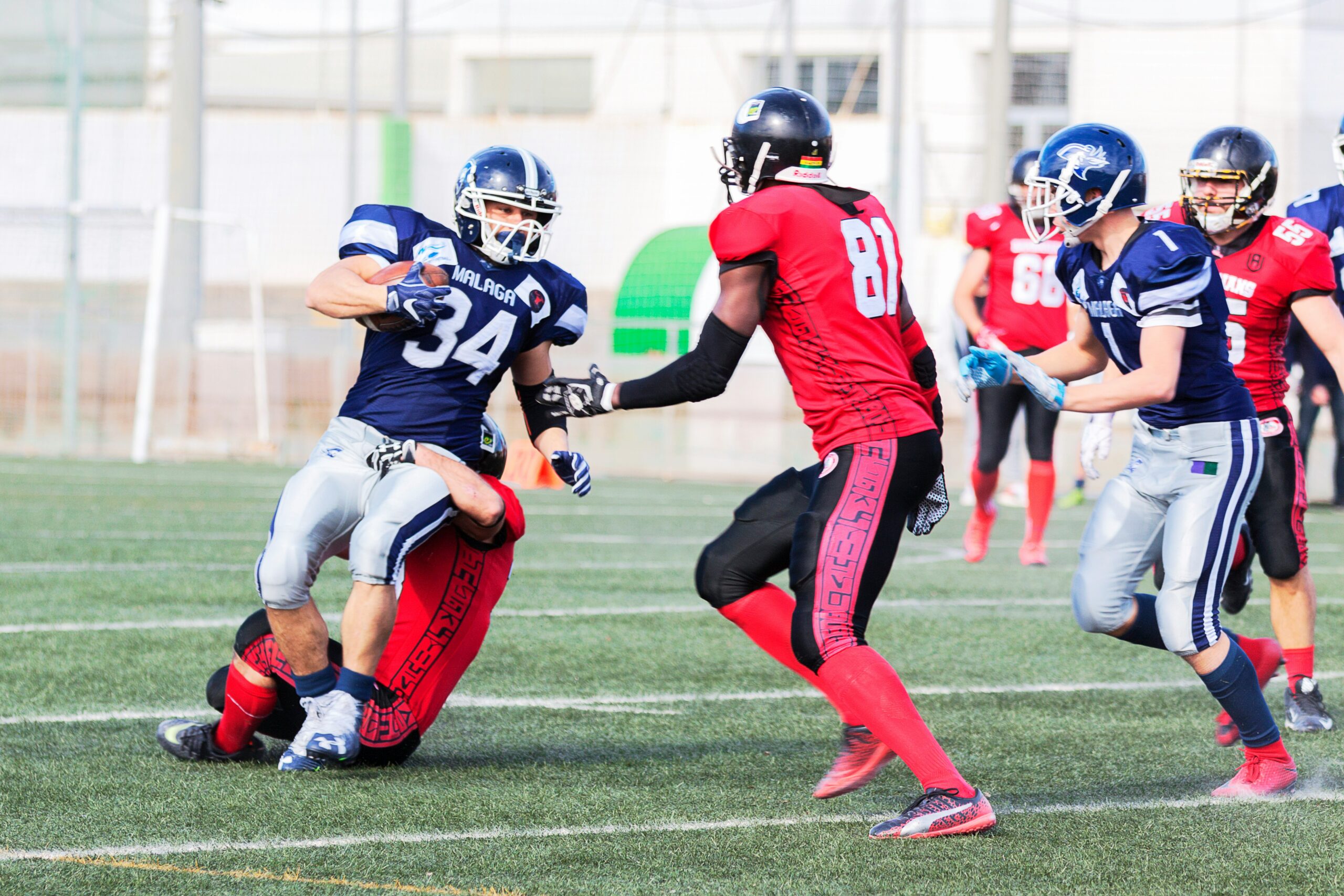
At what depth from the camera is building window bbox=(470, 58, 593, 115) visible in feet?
103

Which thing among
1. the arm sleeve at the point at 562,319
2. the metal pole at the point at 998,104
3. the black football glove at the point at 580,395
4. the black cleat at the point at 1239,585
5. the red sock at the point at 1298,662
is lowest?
the red sock at the point at 1298,662

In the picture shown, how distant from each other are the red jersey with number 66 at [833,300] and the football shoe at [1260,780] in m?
1.21

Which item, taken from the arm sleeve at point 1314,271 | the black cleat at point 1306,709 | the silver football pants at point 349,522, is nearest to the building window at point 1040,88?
the arm sleeve at point 1314,271

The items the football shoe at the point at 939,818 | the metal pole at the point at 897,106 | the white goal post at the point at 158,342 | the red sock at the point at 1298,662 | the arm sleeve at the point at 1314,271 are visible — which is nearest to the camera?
the football shoe at the point at 939,818

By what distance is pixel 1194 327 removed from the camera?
4105 mm

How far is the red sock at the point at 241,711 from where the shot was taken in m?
4.24

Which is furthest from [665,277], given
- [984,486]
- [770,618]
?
[770,618]

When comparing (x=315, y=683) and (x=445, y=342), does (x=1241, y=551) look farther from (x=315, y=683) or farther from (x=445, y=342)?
(x=315, y=683)

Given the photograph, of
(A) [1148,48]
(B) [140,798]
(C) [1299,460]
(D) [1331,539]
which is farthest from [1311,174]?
(B) [140,798]

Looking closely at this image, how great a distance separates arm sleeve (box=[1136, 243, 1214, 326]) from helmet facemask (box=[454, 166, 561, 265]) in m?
1.53

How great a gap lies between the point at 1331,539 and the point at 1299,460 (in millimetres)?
6222

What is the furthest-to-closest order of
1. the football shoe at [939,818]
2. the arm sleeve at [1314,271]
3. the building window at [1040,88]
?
the building window at [1040,88] < the arm sleeve at [1314,271] < the football shoe at [939,818]

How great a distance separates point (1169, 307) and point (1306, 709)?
5.63 ft

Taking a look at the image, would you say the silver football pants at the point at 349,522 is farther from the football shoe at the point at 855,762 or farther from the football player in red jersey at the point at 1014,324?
the football player in red jersey at the point at 1014,324
